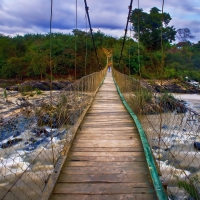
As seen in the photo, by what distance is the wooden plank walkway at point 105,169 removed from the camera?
4.81 ft

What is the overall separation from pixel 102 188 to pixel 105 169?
0.85 ft

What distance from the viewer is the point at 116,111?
4004 mm

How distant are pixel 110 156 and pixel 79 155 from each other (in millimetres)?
255

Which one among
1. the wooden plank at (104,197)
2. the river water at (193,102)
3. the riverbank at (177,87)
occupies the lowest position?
the river water at (193,102)

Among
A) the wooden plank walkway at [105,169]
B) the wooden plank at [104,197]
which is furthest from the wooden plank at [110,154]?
the wooden plank at [104,197]

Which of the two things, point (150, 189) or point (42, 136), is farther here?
point (42, 136)

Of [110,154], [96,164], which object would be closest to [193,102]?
[110,154]

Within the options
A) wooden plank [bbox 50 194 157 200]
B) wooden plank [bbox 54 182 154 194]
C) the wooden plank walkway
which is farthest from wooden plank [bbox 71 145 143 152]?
wooden plank [bbox 50 194 157 200]

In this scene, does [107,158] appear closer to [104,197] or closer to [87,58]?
[104,197]

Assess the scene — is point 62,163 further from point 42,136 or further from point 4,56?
point 4,56

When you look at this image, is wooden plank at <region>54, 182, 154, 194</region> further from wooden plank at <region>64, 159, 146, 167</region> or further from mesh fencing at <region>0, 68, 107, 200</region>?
wooden plank at <region>64, 159, 146, 167</region>

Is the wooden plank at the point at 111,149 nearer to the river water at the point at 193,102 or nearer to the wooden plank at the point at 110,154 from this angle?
the wooden plank at the point at 110,154

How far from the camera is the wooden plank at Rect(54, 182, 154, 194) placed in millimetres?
1480

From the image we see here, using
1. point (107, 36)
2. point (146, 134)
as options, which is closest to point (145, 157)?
point (146, 134)
